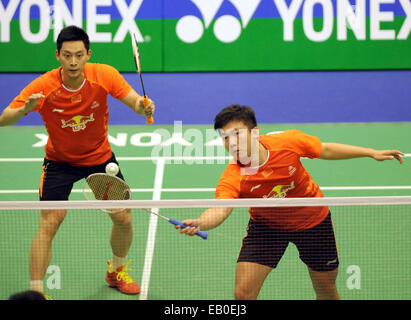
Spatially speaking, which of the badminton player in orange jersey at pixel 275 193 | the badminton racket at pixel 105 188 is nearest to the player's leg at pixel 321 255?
the badminton player in orange jersey at pixel 275 193

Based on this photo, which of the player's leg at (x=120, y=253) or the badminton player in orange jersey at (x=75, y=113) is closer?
the badminton player in orange jersey at (x=75, y=113)

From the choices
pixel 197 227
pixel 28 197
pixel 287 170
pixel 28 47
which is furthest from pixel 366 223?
pixel 28 47

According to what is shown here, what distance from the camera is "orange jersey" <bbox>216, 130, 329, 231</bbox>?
3996 millimetres

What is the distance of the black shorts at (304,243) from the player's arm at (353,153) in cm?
40

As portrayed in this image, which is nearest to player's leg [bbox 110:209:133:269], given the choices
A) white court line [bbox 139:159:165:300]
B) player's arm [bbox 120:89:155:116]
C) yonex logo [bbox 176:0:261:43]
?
white court line [bbox 139:159:165:300]

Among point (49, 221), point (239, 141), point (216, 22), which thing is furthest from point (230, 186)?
point (216, 22)

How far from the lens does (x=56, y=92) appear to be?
16.0ft

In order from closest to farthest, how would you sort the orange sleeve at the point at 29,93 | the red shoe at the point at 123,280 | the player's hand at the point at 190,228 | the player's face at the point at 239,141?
the player's hand at the point at 190,228
the player's face at the point at 239,141
the orange sleeve at the point at 29,93
the red shoe at the point at 123,280

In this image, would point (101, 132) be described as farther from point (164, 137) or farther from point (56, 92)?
point (164, 137)

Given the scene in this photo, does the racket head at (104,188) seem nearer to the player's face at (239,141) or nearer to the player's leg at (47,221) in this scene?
the player's leg at (47,221)

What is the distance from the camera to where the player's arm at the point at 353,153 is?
4020mm

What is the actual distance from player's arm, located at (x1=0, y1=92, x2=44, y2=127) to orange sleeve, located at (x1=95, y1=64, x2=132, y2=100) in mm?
503

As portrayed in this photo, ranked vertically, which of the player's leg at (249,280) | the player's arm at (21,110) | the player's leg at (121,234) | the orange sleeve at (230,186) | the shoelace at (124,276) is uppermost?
the player's arm at (21,110)

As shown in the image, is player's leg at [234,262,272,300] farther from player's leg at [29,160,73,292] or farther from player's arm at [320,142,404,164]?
player's leg at [29,160,73,292]
